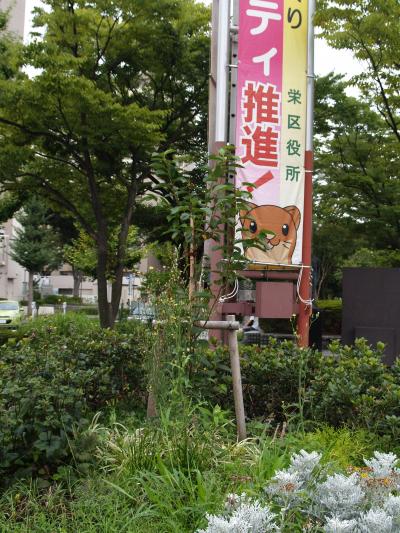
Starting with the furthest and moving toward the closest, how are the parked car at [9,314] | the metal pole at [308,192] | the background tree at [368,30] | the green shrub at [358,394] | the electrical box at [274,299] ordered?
the parked car at [9,314], the background tree at [368,30], the metal pole at [308,192], the electrical box at [274,299], the green shrub at [358,394]

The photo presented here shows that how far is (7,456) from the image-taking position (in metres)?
3.16

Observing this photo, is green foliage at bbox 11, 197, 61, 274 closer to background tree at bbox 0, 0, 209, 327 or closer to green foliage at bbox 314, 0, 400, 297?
background tree at bbox 0, 0, 209, 327

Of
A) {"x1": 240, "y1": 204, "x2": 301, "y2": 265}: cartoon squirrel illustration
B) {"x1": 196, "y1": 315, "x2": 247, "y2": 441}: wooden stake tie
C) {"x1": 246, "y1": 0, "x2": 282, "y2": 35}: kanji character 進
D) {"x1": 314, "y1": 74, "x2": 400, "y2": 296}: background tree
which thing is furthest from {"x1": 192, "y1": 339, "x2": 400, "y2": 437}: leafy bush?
{"x1": 314, "y1": 74, "x2": 400, "y2": 296}: background tree

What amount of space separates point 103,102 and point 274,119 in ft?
21.4

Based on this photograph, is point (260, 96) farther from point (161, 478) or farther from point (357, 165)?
point (357, 165)

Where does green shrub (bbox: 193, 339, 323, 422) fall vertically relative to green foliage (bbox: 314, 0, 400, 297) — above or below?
below

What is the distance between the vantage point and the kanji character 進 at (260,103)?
669cm

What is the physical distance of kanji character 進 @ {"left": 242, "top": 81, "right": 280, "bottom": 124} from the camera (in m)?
6.69

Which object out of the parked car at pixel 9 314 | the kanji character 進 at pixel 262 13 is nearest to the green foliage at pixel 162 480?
the kanji character 進 at pixel 262 13

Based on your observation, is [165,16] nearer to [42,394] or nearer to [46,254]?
[42,394]

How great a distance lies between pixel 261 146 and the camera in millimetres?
6754

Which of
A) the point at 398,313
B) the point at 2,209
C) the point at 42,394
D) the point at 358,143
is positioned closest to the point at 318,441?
the point at 42,394

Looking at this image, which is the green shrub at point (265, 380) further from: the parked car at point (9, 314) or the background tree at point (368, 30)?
the parked car at point (9, 314)

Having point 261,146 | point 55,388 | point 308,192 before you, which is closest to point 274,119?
point 261,146
